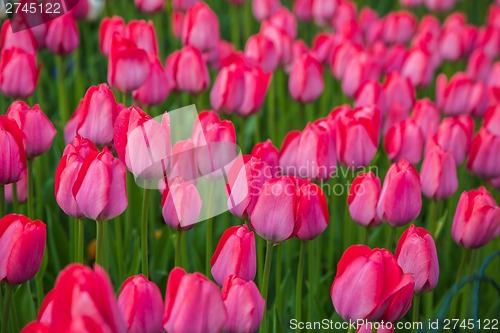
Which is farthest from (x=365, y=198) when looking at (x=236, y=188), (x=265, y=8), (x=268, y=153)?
(x=265, y=8)

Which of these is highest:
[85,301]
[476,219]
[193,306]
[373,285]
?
[85,301]

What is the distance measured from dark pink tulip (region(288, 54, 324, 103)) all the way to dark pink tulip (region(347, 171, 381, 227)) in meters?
0.82

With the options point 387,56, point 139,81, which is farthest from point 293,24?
point 139,81

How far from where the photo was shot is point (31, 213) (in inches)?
70.0

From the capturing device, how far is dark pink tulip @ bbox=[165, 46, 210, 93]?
2.18 metres

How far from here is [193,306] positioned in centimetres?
104

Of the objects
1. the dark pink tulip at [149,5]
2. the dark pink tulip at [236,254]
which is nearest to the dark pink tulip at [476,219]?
the dark pink tulip at [236,254]

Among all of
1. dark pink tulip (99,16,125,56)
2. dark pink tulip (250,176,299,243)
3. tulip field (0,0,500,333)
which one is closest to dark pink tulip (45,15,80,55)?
tulip field (0,0,500,333)

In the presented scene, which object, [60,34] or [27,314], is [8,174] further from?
[60,34]

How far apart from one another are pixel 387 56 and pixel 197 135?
60.9 inches

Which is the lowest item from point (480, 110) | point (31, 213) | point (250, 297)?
point (480, 110)

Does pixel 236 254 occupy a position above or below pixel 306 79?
above

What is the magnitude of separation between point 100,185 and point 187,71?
2.99ft

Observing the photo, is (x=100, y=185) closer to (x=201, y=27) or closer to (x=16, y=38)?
(x=16, y=38)
